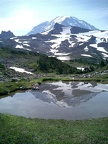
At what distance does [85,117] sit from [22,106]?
24.5 m

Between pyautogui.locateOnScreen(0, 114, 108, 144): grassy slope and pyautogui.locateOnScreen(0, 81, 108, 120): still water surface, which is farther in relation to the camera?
pyautogui.locateOnScreen(0, 81, 108, 120): still water surface

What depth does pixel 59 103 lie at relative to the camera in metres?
84.8

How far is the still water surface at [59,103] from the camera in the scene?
6906cm

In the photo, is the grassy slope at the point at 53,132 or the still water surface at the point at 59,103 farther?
the still water surface at the point at 59,103

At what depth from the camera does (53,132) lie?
47750 mm

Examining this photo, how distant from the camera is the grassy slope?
43.5 metres

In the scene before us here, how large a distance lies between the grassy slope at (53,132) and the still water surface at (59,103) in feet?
39.3

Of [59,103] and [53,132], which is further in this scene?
[59,103]

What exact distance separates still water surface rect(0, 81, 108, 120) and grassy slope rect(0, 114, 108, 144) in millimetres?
11991

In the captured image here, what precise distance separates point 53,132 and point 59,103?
37.1m

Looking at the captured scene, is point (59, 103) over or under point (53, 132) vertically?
over

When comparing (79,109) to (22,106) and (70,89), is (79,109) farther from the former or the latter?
(70,89)

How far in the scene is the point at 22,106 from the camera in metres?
81.6

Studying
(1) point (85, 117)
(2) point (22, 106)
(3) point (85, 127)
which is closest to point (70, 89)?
(2) point (22, 106)
